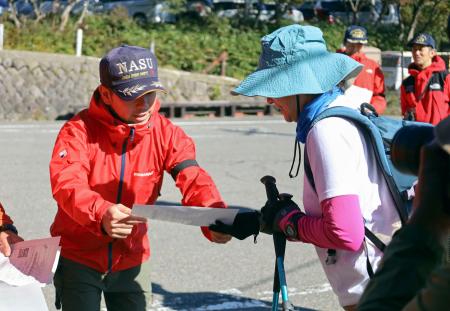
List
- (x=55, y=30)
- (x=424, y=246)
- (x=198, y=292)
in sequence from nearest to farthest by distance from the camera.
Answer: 1. (x=424, y=246)
2. (x=198, y=292)
3. (x=55, y=30)

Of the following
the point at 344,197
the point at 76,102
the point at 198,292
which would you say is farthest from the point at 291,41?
the point at 76,102

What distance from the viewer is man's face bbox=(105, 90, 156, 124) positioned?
3.60 metres

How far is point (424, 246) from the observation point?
155cm

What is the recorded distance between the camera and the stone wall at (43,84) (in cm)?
1817

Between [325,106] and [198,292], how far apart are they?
11.1ft

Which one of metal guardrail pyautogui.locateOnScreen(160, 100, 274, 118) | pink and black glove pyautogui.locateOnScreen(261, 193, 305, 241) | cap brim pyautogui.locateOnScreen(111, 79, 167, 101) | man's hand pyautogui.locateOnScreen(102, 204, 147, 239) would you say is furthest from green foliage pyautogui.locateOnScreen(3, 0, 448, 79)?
pink and black glove pyautogui.locateOnScreen(261, 193, 305, 241)

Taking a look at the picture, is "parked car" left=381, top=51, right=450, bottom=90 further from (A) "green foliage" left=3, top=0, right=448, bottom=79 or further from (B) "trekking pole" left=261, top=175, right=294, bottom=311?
(B) "trekking pole" left=261, top=175, right=294, bottom=311

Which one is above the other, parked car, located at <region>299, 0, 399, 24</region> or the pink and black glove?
the pink and black glove

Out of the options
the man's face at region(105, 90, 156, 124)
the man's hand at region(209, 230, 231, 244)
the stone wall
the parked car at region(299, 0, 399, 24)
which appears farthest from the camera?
the parked car at region(299, 0, 399, 24)

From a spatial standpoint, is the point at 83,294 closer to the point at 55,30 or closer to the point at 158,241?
the point at 158,241

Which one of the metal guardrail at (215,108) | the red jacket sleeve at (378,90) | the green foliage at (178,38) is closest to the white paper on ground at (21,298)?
the red jacket sleeve at (378,90)

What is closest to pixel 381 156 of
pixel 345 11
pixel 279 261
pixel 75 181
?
pixel 279 261

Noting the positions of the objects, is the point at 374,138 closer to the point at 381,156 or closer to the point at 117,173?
the point at 381,156

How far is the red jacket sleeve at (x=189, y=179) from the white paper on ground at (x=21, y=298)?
75 centimetres
